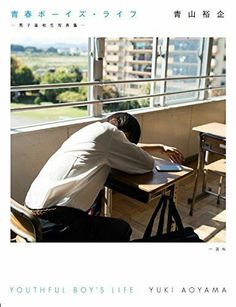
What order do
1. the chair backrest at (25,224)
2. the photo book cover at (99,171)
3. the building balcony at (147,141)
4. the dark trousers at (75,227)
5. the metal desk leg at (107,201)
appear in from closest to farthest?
the photo book cover at (99,171) < the chair backrest at (25,224) < the dark trousers at (75,227) < the metal desk leg at (107,201) < the building balcony at (147,141)

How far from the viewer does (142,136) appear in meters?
2.74

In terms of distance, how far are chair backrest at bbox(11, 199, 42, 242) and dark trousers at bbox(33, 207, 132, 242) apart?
15 cm

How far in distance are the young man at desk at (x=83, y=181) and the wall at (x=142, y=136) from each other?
0.57m

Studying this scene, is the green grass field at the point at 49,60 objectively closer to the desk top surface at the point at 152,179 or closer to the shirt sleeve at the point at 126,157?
the shirt sleeve at the point at 126,157

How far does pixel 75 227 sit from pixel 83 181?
19cm

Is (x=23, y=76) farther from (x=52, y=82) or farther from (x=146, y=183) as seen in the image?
(x=146, y=183)

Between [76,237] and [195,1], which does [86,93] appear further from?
[195,1]

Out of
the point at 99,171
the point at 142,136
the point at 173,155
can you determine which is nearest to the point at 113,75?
the point at 142,136

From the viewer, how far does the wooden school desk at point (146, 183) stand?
1.29 meters

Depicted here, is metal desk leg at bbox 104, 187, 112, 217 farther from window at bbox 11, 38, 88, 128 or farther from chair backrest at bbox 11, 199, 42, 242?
chair backrest at bbox 11, 199, 42, 242

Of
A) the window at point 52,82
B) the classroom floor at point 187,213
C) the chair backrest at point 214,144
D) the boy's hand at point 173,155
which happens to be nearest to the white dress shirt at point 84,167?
the boy's hand at point 173,155
